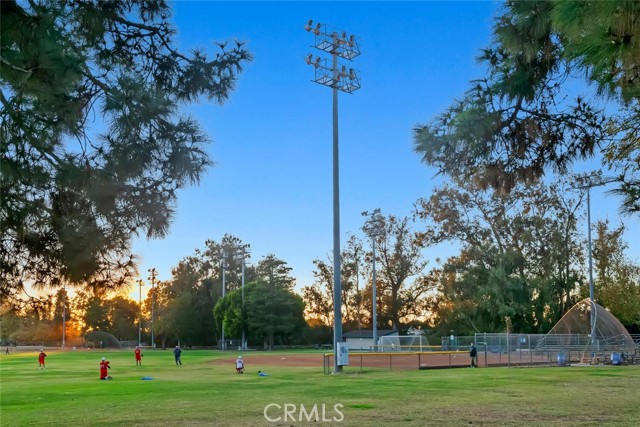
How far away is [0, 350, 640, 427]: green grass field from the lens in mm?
13938

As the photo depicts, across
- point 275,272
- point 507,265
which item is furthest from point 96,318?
point 507,265

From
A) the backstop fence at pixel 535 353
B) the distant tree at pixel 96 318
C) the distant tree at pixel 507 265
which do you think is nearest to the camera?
the backstop fence at pixel 535 353

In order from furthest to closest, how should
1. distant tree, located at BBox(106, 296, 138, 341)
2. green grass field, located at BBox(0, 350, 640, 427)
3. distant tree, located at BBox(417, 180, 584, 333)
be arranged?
distant tree, located at BBox(106, 296, 138, 341)
distant tree, located at BBox(417, 180, 584, 333)
green grass field, located at BBox(0, 350, 640, 427)

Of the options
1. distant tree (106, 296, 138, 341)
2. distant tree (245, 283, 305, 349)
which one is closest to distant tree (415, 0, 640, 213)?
distant tree (245, 283, 305, 349)

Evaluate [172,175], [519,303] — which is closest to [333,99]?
[172,175]

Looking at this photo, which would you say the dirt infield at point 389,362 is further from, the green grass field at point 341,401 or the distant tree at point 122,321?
the distant tree at point 122,321

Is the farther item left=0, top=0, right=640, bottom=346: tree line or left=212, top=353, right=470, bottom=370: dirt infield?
left=212, top=353, right=470, bottom=370: dirt infield

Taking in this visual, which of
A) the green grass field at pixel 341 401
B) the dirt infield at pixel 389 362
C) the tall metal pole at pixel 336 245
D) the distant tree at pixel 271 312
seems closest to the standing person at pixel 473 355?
the dirt infield at pixel 389 362

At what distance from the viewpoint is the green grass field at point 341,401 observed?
549 inches

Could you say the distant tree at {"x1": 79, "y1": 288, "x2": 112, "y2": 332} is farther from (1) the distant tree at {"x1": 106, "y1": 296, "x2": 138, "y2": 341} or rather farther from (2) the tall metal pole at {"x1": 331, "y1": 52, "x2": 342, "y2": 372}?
(2) the tall metal pole at {"x1": 331, "y1": 52, "x2": 342, "y2": 372}

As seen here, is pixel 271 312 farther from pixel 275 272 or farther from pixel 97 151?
pixel 97 151

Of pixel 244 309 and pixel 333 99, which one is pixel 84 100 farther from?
pixel 244 309

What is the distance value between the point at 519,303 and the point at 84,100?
2220 inches

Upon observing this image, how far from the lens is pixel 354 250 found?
295 ft
